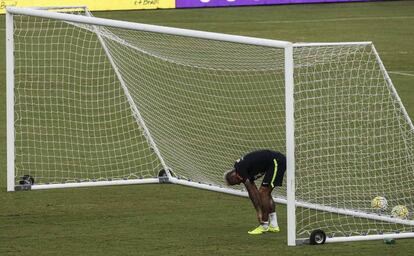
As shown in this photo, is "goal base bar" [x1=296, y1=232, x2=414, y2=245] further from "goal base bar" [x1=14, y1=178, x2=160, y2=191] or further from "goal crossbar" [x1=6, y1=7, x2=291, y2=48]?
"goal base bar" [x1=14, y1=178, x2=160, y2=191]

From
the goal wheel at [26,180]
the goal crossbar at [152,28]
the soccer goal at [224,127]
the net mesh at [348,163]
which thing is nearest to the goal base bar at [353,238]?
the soccer goal at [224,127]

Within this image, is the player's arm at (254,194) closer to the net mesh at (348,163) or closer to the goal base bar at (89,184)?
the net mesh at (348,163)

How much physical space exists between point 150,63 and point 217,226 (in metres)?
3.92

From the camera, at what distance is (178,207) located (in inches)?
647

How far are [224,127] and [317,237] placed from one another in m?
6.00

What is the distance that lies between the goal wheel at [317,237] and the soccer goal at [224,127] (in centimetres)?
2

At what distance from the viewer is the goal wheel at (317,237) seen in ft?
46.3

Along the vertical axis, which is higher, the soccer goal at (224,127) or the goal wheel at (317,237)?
the soccer goal at (224,127)

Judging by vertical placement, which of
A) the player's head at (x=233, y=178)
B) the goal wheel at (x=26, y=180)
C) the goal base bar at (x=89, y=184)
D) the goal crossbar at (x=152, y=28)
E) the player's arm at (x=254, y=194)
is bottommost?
the player's arm at (x=254, y=194)

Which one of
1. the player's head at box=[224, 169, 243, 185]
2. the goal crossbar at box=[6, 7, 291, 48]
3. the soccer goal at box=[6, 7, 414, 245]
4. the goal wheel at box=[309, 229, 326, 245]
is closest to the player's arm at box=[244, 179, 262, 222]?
the player's head at box=[224, 169, 243, 185]

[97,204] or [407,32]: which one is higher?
[407,32]

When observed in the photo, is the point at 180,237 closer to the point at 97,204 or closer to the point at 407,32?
the point at 97,204

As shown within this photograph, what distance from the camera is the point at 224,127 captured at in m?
19.9

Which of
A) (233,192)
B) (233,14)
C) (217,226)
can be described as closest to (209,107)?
(233,192)
